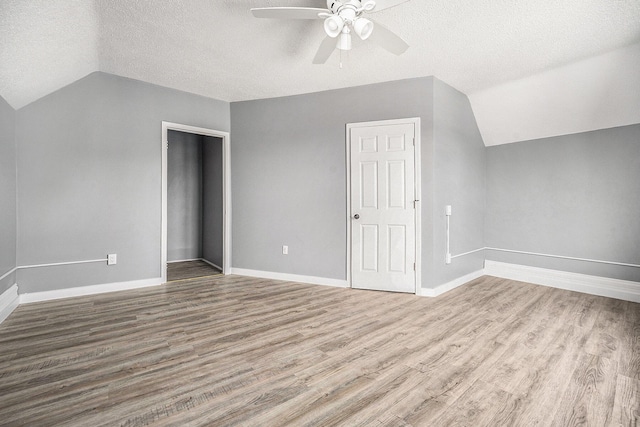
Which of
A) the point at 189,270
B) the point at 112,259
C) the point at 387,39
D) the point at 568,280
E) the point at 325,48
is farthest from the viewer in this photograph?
the point at 189,270

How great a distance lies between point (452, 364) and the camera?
2.22m

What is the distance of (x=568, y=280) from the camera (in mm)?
4277

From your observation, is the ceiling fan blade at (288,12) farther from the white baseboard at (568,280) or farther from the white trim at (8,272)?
the white baseboard at (568,280)

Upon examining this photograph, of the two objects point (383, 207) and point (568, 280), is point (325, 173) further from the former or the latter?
point (568, 280)

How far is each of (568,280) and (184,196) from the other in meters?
6.52

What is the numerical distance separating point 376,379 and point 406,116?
308 cm

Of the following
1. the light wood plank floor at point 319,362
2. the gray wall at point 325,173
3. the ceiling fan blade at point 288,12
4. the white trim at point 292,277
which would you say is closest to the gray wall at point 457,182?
the gray wall at point 325,173

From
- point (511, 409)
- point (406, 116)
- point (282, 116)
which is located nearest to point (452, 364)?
point (511, 409)

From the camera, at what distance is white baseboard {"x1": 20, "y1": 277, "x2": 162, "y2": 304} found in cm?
349

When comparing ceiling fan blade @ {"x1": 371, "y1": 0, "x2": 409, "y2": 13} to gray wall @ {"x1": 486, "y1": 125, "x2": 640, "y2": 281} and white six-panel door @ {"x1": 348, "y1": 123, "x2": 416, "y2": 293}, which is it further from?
gray wall @ {"x1": 486, "y1": 125, "x2": 640, "y2": 281}

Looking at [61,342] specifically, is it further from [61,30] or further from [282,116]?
[282,116]

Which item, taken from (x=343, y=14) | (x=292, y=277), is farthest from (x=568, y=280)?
(x=343, y=14)

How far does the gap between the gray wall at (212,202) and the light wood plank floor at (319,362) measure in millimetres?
1950

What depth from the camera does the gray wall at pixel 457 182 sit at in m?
3.99
